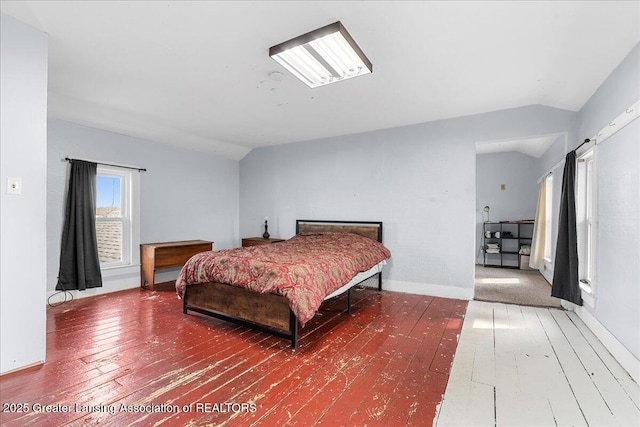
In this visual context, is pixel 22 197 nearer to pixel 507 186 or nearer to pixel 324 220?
pixel 324 220

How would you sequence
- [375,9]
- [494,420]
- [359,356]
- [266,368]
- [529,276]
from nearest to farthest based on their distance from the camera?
1. [494,420]
2. [375,9]
3. [266,368]
4. [359,356]
5. [529,276]

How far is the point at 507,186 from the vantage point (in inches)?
254

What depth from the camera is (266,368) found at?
2.13m

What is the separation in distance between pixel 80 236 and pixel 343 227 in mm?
3501

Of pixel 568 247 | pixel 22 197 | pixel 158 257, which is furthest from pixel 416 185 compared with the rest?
pixel 22 197

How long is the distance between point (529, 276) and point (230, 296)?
205 inches

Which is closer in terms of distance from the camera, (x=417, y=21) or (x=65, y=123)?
(x=417, y=21)

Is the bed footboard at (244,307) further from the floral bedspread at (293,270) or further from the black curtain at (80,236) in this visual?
the black curtain at (80,236)

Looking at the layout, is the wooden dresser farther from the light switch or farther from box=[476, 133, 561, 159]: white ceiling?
box=[476, 133, 561, 159]: white ceiling

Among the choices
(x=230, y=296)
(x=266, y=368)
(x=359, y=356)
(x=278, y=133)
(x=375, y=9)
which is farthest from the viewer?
(x=278, y=133)

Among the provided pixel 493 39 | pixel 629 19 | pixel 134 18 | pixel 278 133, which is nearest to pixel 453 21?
pixel 493 39

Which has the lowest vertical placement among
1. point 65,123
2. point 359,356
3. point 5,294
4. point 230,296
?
point 359,356

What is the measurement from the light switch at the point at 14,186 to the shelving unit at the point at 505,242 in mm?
7078

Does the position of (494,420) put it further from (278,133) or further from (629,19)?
(278,133)
